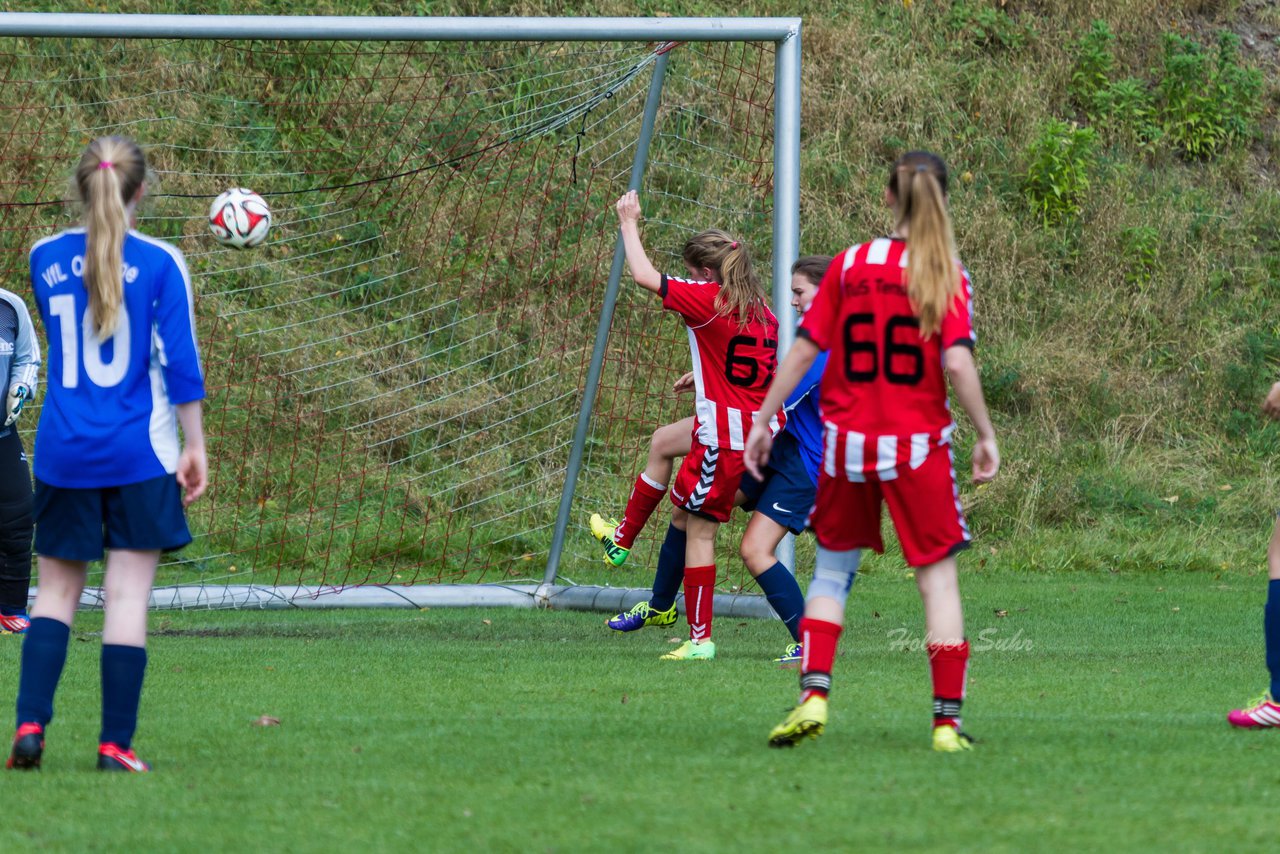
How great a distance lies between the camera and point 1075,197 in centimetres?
1394

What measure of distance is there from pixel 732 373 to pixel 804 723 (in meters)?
2.57

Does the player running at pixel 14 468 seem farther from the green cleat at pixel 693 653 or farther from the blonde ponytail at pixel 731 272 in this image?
the blonde ponytail at pixel 731 272

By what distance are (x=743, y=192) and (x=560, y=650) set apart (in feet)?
18.8

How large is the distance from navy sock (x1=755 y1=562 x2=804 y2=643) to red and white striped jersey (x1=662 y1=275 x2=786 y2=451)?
570mm

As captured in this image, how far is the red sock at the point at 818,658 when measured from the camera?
434 cm

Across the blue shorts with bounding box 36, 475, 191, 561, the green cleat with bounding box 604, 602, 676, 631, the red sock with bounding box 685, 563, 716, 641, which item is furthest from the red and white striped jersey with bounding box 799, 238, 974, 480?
the green cleat with bounding box 604, 602, 676, 631

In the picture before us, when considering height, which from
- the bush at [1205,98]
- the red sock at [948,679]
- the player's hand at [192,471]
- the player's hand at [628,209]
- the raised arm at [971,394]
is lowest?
the red sock at [948,679]

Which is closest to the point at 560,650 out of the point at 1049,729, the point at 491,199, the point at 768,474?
the point at 768,474

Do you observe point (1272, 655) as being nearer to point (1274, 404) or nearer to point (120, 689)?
point (1274, 404)

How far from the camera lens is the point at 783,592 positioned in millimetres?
6668

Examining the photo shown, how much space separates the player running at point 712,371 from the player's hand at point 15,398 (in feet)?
9.66

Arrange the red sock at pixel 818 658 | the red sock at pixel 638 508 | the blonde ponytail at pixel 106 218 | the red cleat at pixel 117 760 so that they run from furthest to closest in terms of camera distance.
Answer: the red sock at pixel 638 508
the red sock at pixel 818 658
the red cleat at pixel 117 760
the blonde ponytail at pixel 106 218

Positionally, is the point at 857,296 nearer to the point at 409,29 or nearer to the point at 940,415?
the point at 940,415

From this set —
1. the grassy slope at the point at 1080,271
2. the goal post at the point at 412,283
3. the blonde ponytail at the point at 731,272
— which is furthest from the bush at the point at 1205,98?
the blonde ponytail at the point at 731,272
